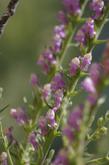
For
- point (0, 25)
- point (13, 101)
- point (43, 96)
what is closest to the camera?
point (43, 96)

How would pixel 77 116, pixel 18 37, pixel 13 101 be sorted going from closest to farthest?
pixel 77 116 → pixel 13 101 → pixel 18 37

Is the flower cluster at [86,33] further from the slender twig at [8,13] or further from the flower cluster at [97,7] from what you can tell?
the slender twig at [8,13]

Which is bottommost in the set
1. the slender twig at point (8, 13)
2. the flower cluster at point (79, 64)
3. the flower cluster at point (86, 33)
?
the flower cluster at point (79, 64)

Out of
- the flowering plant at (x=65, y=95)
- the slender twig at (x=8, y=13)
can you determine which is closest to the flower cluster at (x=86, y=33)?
the flowering plant at (x=65, y=95)

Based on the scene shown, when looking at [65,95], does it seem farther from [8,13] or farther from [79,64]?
[8,13]

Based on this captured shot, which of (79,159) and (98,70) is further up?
(98,70)

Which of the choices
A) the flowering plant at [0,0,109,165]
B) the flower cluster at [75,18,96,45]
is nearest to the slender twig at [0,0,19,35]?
the flowering plant at [0,0,109,165]

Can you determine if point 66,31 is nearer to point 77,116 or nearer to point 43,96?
point 43,96

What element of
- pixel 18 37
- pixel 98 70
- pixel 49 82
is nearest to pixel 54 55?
pixel 49 82

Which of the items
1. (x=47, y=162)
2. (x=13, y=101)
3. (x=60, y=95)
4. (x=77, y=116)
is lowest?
(x=13, y=101)
